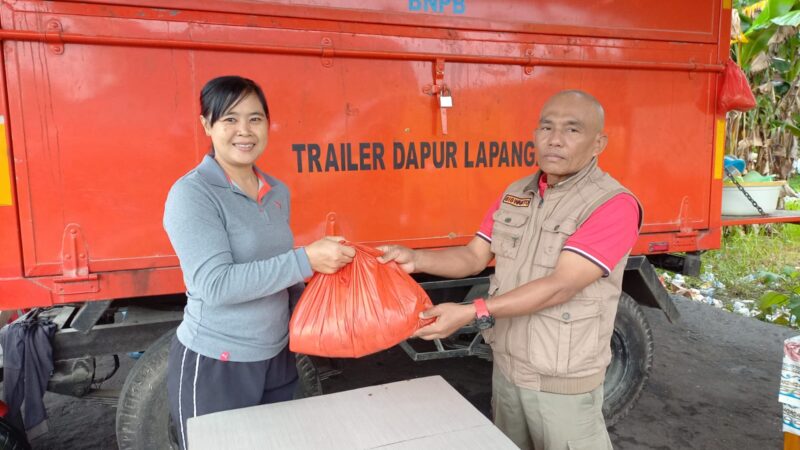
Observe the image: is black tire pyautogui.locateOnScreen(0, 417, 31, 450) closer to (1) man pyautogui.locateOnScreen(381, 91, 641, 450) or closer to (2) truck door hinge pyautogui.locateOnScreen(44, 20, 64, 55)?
(2) truck door hinge pyautogui.locateOnScreen(44, 20, 64, 55)

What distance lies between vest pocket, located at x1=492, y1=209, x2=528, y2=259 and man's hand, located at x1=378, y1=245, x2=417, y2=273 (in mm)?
296

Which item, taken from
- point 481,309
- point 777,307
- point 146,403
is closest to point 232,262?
point 481,309

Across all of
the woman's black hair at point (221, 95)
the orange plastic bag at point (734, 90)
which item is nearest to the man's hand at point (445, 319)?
the woman's black hair at point (221, 95)

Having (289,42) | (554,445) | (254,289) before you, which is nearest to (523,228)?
(554,445)

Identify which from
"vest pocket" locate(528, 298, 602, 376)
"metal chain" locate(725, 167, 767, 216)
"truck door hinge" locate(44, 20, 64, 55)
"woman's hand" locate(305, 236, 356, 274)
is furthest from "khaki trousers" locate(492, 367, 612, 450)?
"metal chain" locate(725, 167, 767, 216)

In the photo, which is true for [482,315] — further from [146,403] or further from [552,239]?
[146,403]

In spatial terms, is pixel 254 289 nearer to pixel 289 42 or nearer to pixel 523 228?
pixel 523 228

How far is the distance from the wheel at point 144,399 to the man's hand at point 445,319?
4.40 feet

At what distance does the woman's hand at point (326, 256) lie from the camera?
4.88 feet

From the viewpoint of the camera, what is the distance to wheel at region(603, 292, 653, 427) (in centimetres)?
304

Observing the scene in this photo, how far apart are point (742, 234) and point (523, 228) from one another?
7.85m

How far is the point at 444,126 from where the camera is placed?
2553 mm

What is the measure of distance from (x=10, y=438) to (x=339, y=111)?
2009 mm

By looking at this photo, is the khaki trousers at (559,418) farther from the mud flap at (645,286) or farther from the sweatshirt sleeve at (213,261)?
the mud flap at (645,286)
